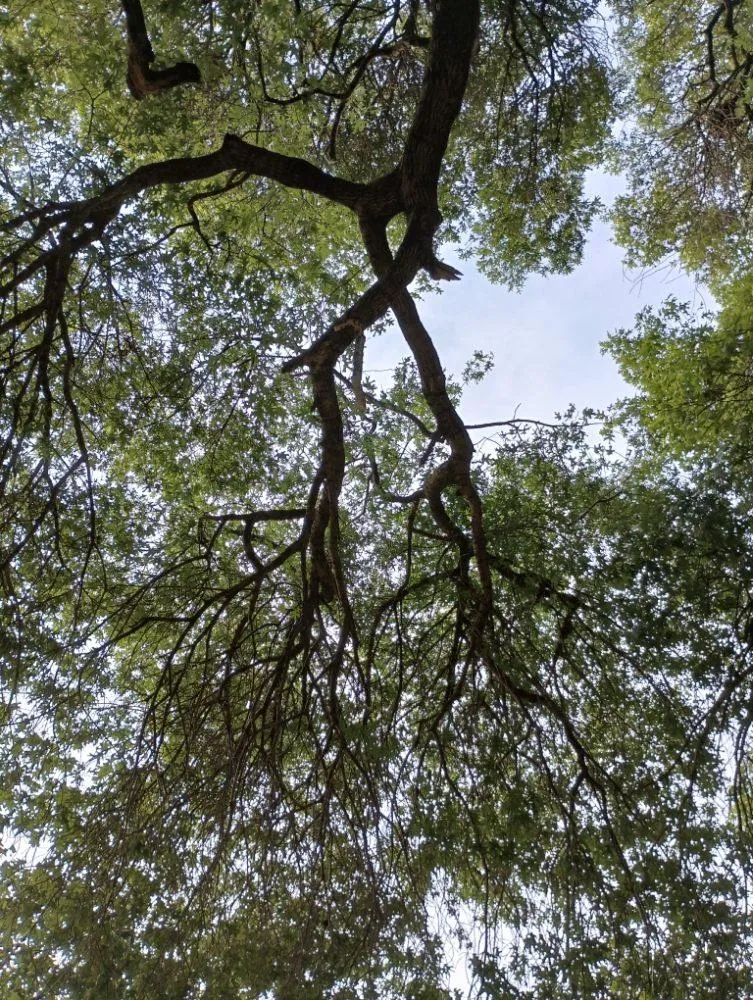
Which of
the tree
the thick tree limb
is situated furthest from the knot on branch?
the thick tree limb

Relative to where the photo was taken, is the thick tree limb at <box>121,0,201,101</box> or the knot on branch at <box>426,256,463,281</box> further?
the knot on branch at <box>426,256,463,281</box>

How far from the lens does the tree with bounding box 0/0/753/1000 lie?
15.3 feet

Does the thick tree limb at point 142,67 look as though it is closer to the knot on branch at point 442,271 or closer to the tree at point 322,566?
the tree at point 322,566

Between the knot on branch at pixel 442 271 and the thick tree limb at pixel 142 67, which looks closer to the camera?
the thick tree limb at pixel 142 67

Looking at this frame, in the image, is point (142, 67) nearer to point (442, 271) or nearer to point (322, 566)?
point (442, 271)

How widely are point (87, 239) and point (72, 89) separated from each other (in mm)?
3389

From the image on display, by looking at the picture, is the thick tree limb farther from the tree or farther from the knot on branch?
the knot on branch

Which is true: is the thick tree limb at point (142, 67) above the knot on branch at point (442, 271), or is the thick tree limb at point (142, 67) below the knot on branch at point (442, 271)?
above

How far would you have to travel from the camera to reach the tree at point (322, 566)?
4656 millimetres

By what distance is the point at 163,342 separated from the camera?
659cm

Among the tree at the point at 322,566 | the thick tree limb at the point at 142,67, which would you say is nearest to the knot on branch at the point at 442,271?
the tree at the point at 322,566

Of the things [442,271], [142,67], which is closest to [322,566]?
[442,271]

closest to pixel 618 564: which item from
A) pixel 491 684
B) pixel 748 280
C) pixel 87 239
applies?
pixel 491 684

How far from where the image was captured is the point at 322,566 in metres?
4.96
